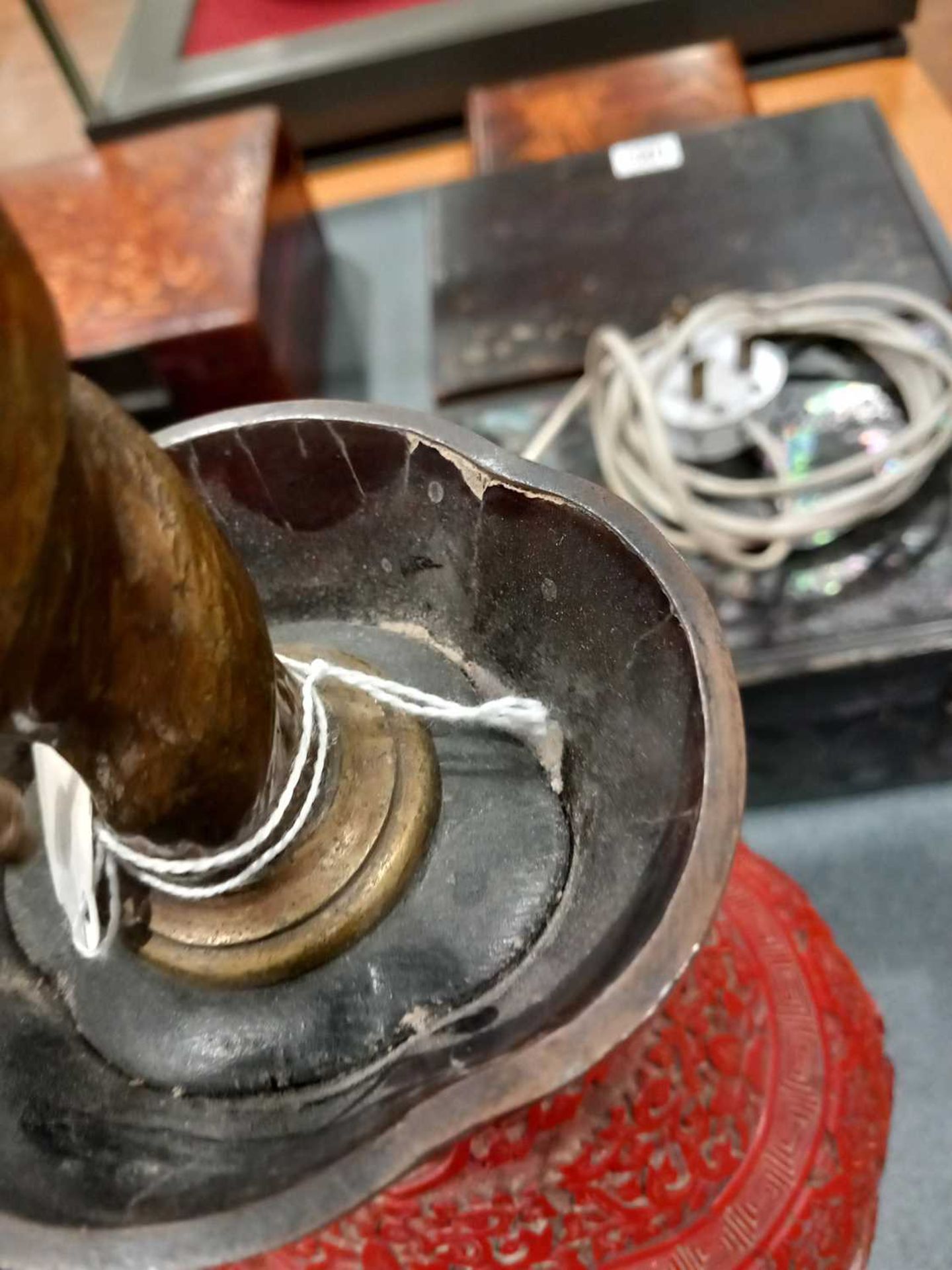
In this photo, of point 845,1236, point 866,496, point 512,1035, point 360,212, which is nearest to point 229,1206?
point 512,1035

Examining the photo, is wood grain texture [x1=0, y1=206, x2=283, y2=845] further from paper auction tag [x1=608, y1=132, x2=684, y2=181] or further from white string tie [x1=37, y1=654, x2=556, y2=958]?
paper auction tag [x1=608, y1=132, x2=684, y2=181]

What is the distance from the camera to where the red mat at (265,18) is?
1.51 m

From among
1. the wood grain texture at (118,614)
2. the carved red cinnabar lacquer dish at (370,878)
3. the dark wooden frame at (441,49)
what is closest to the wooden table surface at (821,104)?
the dark wooden frame at (441,49)

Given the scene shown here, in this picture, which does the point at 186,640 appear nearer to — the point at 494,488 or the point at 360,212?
the point at 494,488

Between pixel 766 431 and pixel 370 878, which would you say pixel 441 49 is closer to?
pixel 766 431

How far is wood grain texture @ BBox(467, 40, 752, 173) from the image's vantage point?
1.30 metres

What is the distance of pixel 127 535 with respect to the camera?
325mm

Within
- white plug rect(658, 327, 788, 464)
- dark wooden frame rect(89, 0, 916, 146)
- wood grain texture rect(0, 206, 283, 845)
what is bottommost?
white plug rect(658, 327, 788, 464)

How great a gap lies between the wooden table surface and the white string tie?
3.35ft

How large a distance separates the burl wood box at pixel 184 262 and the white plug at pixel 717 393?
41 cm

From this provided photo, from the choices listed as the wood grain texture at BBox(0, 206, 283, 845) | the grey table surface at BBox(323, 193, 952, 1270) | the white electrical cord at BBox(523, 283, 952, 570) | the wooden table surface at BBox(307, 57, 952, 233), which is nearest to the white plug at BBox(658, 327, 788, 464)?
the white electrical cord at BBox(523, 283, 952, 570)

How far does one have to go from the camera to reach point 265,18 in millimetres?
1538

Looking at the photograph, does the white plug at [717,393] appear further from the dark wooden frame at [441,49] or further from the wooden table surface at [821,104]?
the dark wooden frame at [441,49]

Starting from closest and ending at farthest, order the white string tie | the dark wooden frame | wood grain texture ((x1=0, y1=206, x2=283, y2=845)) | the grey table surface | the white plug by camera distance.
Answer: wood grain texture ((x1=0, y1=206, x2=283, y2=845)), the white string tie, the grey table surface, the white plug, the dark wooden frame
